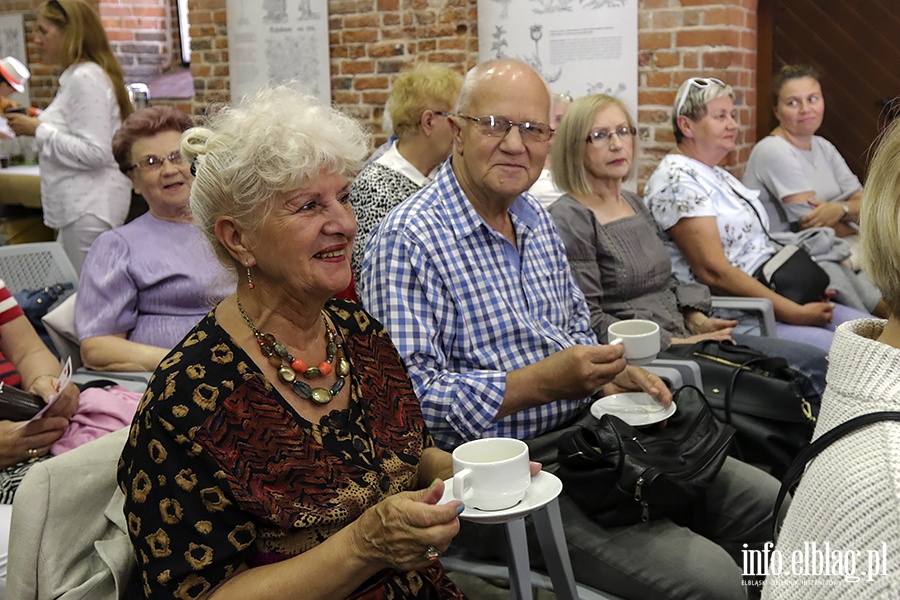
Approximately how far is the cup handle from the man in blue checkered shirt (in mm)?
538

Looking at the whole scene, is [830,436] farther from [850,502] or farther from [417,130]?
[417,130]

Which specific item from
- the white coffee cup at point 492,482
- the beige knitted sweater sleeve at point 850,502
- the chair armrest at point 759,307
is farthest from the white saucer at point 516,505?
the chair armrest at point 759,307

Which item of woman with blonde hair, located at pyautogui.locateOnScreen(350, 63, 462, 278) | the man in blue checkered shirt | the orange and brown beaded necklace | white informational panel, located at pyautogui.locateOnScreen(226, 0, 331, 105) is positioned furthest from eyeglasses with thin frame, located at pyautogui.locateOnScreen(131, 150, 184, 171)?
white informational panel, located at pyautogui.locateOnScreen(226, 0, 331, 105)

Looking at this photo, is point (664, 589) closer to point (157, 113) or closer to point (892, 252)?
point (892, 252)

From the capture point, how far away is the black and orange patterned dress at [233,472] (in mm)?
1259

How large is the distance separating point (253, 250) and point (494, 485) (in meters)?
0.54

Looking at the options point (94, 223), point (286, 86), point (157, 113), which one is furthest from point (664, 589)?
point (94, 223)

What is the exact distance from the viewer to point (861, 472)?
0.98 metres

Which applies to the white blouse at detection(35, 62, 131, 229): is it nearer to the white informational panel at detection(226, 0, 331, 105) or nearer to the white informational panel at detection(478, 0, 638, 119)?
the white informational panel at detection(226, 0, 331, 105)

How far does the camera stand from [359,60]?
5.31 m

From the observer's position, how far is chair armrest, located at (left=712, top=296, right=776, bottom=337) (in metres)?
3.20

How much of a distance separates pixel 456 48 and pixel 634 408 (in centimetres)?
331

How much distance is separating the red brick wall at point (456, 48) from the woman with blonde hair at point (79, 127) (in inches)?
35.3

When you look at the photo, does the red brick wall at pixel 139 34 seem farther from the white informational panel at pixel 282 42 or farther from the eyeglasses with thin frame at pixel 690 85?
the eyeglasses with thin frame at pixel 690 85
